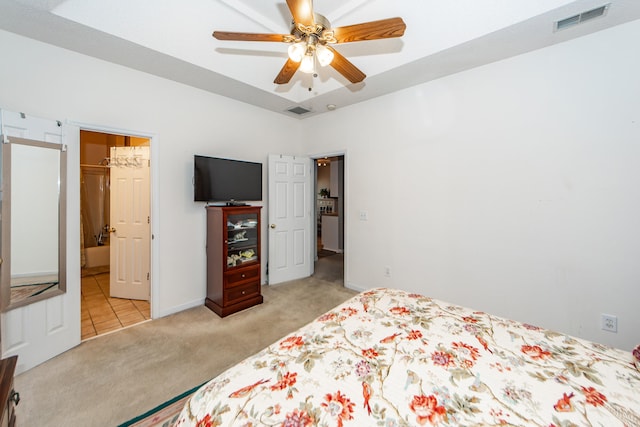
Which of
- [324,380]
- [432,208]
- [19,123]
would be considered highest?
[19,123]

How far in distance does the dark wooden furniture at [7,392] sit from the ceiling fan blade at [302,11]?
2.18 m

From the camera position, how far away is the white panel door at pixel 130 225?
340 centimetres

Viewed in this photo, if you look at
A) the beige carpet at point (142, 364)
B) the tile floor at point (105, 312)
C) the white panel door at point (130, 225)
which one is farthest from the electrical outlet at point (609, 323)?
the white panel door at point (130, 225)

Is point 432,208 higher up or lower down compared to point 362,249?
higher up

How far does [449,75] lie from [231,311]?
12.3 feet

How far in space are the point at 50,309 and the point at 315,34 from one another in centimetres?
317

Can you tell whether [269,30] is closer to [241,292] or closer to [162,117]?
[162,117]

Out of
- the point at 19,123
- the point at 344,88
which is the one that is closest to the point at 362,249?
the point at 344,88

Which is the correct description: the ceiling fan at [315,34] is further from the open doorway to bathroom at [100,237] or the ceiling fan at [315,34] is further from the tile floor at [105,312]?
the tile floor at [105,312]

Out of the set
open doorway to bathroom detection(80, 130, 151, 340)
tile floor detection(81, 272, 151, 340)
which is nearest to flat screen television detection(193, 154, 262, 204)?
open doorway to bathroom detection(80, 130, 151, 340)

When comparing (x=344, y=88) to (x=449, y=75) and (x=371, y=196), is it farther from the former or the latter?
(x=371, y=196)

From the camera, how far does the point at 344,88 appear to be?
323 cm

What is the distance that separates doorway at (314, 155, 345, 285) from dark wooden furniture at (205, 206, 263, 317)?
1481 millimetres

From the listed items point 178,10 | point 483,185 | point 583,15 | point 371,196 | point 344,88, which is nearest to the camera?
point 583,15
